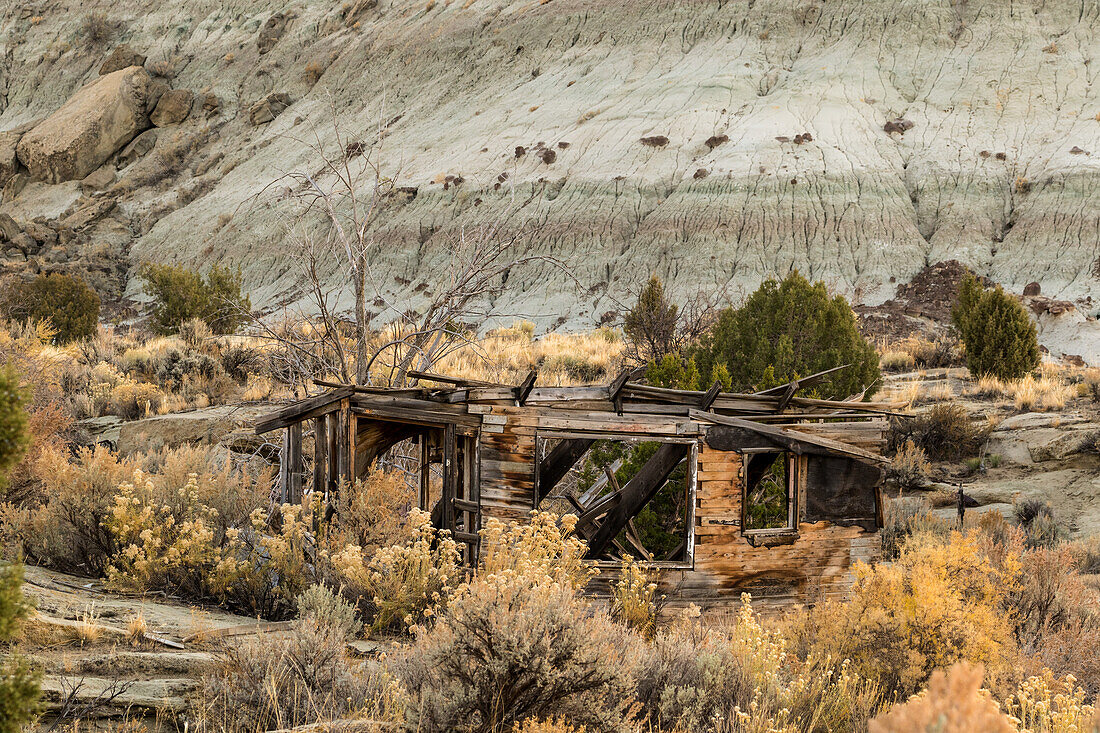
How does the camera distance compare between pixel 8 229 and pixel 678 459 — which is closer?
pixel 678 459

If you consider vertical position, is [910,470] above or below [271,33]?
below

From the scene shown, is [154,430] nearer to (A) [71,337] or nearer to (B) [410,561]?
(B) [410,561]

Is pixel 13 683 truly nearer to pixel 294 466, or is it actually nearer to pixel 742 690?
pixel 742 690

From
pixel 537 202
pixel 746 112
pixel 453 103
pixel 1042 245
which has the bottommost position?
pixel 1042 245

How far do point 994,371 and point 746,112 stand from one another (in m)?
21.1

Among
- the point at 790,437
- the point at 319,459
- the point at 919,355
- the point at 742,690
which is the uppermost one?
the point at 919,355

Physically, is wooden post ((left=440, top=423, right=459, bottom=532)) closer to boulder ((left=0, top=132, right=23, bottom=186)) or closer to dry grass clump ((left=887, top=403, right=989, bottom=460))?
dry grass clump ((left=887, top=403, right=989, bottom=460))

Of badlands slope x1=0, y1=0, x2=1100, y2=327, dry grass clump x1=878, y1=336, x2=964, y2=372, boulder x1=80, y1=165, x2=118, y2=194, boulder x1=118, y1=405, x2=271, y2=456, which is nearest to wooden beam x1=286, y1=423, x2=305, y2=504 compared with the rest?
boulder x1=118, y1=405, x2=271, y2=456

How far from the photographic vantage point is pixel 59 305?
84.8 ft

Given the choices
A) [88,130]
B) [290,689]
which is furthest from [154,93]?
[290,689]

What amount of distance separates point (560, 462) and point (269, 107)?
159 feet

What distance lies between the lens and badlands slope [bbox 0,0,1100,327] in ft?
109

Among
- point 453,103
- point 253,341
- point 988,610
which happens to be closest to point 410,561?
point 988,610

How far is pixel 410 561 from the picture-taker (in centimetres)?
761
